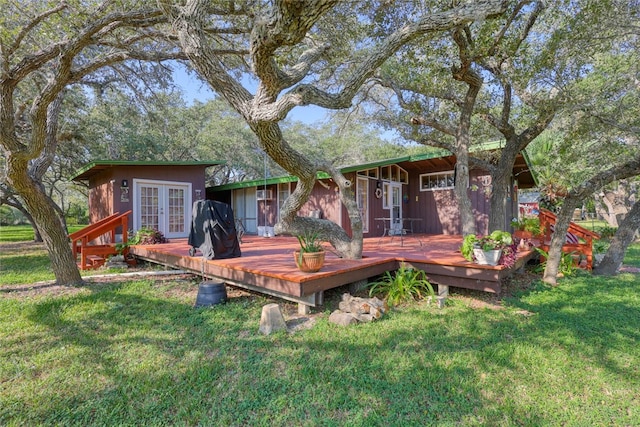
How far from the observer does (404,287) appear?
445 cm

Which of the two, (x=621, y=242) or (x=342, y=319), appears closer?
(x=342, y=319)

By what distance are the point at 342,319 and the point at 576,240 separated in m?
6.23

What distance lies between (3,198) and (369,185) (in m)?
12.3

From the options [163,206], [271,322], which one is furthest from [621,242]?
[163,206]

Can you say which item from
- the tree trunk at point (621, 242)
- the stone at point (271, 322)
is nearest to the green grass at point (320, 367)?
the stone at point (271, 322)

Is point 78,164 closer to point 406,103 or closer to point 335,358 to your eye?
point 406,103

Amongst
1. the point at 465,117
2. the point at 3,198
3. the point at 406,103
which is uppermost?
the point at 406,103

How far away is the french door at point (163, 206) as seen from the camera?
9.15m

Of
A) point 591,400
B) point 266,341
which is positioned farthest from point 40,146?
point 591,400

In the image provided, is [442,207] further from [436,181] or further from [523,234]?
[523,234]

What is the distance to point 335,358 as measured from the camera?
9.12 ft

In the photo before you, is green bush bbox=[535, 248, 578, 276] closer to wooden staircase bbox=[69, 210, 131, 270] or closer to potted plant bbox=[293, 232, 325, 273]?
potted plant bbox=[293, 232, 325, 273]

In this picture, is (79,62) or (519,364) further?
(79,62)

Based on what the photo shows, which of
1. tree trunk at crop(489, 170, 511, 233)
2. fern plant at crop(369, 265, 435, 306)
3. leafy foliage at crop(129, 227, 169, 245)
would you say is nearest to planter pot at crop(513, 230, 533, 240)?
tree trunk at crop(489, 170, 511, 233)
